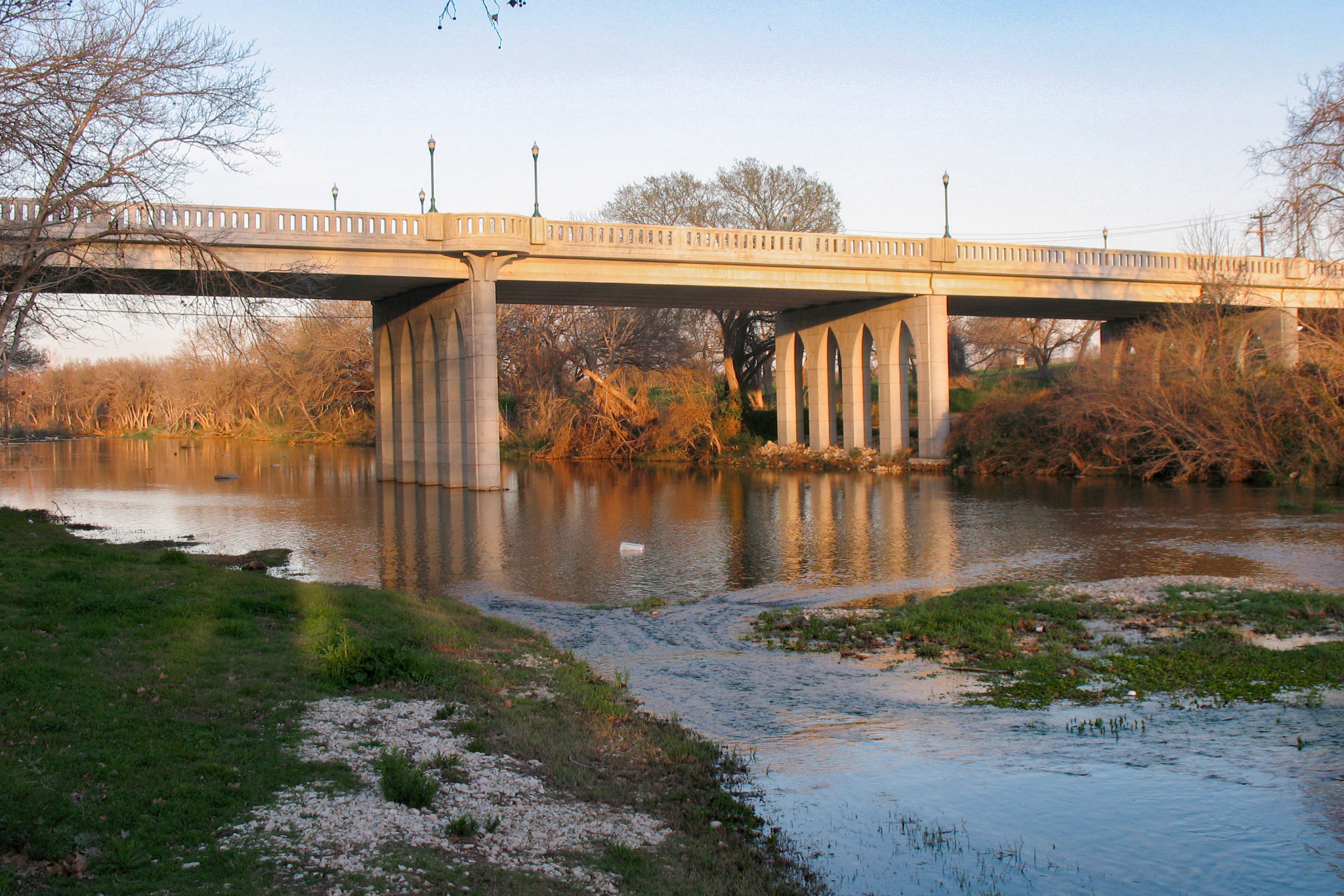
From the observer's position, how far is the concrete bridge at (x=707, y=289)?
31.2m

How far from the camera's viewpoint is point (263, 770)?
20.7ft

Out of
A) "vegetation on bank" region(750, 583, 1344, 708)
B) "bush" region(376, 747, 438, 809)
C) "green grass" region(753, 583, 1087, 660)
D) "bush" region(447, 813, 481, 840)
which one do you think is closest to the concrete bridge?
"green grass" region(753, 583, 1087, 660)

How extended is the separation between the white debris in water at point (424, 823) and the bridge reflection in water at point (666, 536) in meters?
7.97

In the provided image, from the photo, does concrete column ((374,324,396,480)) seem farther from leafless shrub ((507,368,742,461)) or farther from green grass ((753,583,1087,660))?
green grass ((753,583,1087,660))

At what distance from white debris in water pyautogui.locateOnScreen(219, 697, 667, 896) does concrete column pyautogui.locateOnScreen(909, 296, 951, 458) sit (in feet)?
118

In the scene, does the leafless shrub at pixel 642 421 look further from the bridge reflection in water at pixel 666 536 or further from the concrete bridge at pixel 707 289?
the bridge reflection in water at pixel 666 536

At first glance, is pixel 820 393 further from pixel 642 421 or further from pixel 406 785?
pixel 406 785

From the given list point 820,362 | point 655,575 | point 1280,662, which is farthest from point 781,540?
point 820,362

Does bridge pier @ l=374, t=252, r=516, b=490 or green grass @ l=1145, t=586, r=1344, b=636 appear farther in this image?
bridge pier @ l=374, t=252, r=516, b=490

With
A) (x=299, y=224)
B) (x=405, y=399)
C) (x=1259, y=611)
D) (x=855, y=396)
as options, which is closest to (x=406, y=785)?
(x=1259, y=611)

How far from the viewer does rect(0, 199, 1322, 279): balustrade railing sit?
29.8 m

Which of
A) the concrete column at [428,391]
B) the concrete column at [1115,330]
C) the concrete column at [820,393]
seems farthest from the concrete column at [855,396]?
the concrete column at [428,391]

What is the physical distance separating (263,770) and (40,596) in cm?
523

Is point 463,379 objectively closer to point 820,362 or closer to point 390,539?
point 390,539
